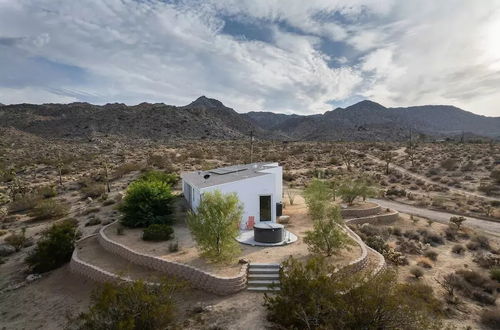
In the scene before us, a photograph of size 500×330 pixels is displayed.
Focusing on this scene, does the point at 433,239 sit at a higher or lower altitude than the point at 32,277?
higher

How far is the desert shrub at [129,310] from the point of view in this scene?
9898mm

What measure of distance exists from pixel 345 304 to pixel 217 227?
7293mm

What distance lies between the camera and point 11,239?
23.0 m

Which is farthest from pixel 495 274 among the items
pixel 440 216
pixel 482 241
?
pixel 440 216

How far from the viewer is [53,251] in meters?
19.1

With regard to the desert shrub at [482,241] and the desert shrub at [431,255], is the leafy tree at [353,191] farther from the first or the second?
the desert shrub at [431,255]

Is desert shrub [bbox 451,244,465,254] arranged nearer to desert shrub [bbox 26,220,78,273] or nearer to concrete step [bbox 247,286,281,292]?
concrete step [bbox 247,286,281,292]

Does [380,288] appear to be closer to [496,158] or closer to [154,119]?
[496,158]

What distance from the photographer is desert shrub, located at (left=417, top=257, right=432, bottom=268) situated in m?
17.9

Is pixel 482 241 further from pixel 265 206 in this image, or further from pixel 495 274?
pixel 265 206

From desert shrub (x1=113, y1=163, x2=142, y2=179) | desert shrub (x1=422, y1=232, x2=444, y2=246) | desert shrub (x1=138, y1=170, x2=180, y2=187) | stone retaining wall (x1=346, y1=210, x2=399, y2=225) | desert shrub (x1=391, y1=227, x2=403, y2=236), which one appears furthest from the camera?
desert shrub (x1=113, y1=163, x2=142, y2=179)

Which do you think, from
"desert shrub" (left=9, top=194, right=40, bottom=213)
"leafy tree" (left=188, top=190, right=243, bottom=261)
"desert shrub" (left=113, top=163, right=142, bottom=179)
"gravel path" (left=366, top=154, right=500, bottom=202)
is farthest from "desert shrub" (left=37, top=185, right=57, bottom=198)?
"gravel path" (left=366, top=154, right=500, bottom=202)

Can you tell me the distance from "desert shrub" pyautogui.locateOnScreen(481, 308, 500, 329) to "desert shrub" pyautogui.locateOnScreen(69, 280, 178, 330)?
11477mm

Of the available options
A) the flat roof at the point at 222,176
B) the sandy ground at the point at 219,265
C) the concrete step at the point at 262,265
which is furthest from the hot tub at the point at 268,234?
the flat roof at the point at 222,176
